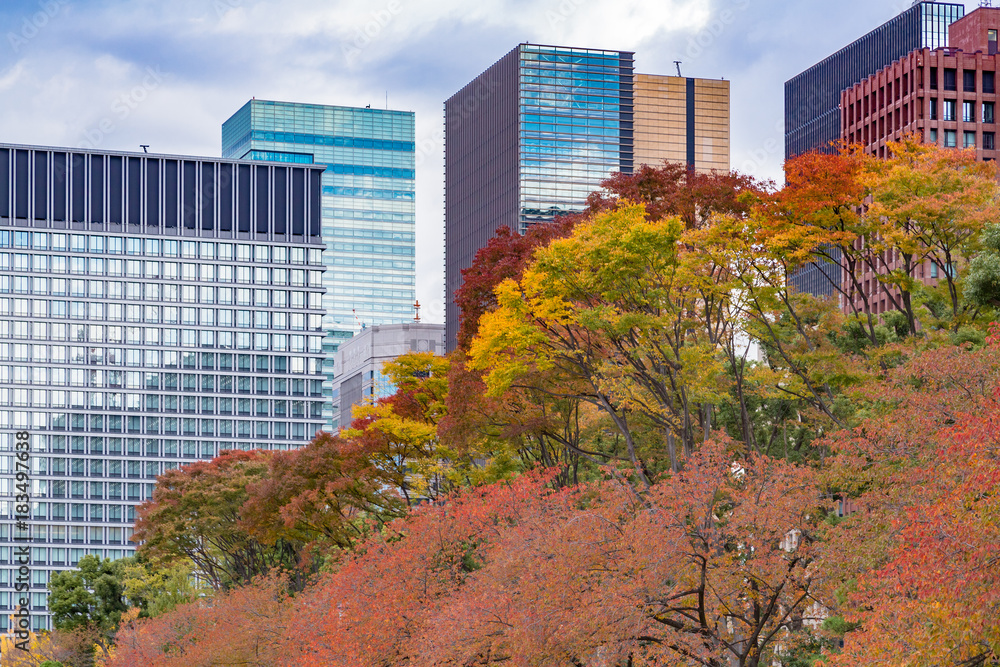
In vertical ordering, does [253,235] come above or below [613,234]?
above

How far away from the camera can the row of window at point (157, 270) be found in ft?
478

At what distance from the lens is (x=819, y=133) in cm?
15562

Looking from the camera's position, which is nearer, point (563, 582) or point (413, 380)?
point (563, 582)

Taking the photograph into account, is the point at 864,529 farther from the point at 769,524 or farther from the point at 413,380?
the point at 413,380

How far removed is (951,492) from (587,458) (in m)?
26.7

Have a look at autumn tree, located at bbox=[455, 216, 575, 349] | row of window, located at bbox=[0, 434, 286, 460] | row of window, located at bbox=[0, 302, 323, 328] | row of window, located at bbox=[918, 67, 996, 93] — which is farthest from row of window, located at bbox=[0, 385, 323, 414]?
autumn tree, located at bbox=[455, 216, 575, 349]

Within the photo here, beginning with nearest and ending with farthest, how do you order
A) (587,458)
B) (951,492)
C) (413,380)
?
(951,492) → (587,458) → (413,380)

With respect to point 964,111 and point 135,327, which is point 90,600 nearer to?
point 964,111

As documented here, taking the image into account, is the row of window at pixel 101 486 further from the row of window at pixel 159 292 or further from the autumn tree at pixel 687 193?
the autumn tree at pixel 687 193

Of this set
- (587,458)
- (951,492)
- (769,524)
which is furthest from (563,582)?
(587,458)

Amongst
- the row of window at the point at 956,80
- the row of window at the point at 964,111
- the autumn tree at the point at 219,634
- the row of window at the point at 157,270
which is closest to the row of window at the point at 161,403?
the row of window at the point at 157,270

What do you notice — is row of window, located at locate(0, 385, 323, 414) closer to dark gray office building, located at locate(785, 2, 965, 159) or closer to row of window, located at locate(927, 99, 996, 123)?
dark gray office building, located at locate(785, 2, 965, 159)

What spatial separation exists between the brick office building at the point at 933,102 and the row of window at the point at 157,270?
216 feet

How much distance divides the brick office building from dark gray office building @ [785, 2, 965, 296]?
122 ft
